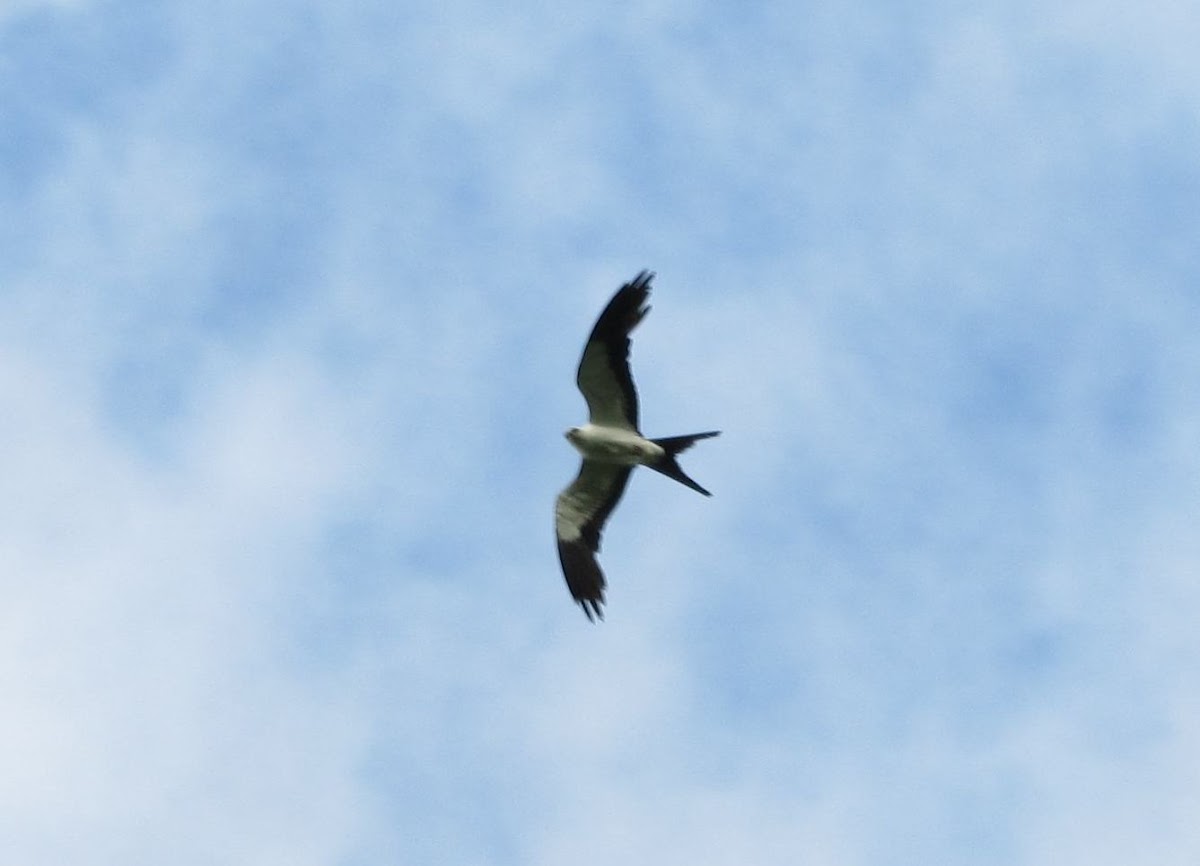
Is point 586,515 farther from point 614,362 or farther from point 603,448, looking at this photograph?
point 614,362

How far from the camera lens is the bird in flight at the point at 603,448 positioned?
24641 millimetres

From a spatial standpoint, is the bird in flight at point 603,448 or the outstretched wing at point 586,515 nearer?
the bird in flight at point 603,448

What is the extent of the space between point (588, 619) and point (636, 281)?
4947 mm

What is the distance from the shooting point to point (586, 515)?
26219 millimetres

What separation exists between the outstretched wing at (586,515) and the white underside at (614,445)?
1.45 feet

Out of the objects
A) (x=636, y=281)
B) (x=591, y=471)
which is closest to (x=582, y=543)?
(x=591, y=471)

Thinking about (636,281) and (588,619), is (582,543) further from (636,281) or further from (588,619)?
(636,281)

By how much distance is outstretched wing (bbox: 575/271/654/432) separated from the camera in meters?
24.6

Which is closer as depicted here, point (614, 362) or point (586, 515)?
point (614, 362)

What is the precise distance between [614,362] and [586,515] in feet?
8.79

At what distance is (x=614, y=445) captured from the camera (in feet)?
82.6

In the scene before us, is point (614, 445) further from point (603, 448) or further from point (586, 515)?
point (586, 515)

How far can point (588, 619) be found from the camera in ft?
83.4

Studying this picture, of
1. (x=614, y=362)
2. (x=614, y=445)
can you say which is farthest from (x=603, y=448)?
(x=614, y=362)
